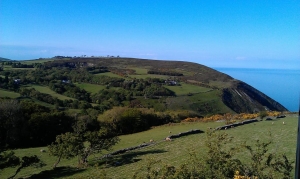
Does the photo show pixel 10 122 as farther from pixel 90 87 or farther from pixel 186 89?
pixel 186 89

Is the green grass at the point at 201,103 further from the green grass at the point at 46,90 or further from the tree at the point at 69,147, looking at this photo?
the tree at the point at 69,147

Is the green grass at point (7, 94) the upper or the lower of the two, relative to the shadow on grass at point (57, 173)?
upper

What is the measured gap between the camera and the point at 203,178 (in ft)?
14.9

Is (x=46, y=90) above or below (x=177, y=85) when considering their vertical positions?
below

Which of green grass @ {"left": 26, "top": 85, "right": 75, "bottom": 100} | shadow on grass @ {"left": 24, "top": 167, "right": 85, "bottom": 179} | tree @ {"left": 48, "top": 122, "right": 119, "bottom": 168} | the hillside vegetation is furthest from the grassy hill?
shadow on grass @ {"left": 24, "top": 167, "right": 85, "bottom": 179}

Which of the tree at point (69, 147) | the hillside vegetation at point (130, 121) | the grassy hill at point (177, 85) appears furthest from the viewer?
the grassy hill at point (177, 85)

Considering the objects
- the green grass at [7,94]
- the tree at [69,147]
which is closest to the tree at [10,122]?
the green grass at [7,94]

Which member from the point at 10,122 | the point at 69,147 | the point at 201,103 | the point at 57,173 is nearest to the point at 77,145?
the point at 69,147

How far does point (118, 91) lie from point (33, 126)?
2292cm

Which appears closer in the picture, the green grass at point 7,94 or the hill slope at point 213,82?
the green grass at point 7,94

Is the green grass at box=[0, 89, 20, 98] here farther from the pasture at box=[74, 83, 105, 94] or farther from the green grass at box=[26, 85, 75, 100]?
the pasture at box=[74, 83, 105, 94]

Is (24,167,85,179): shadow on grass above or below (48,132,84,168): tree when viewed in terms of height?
below

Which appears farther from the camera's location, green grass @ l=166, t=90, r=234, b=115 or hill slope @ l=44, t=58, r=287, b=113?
green grass @ l=166, t=90, r=234, b=115

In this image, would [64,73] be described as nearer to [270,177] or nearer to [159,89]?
[159,89]
